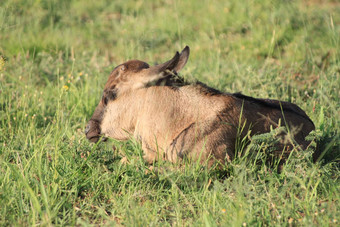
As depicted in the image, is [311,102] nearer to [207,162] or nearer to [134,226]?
[207,162]

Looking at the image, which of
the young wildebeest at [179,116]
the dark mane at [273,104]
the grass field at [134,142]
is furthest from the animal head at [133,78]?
the dark mane at [273,104]

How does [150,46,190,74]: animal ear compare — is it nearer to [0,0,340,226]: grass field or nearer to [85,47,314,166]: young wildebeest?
[85,47,314,166]: young wildebeest

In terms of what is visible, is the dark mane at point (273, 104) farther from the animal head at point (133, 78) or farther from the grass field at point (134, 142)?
the animal head at point (133, 78)

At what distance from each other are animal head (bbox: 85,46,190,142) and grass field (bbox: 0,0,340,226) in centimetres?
24

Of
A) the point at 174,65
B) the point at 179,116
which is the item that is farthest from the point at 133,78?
the point at 179,116

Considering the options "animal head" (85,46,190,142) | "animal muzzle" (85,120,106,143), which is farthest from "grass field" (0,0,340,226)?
"animal head" (85,46,190,142)

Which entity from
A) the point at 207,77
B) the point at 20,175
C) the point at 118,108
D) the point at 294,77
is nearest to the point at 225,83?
the point at 207,77

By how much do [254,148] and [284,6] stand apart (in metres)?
4.64

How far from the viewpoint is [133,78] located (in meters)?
4.56

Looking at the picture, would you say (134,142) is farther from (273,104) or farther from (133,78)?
(273,104)

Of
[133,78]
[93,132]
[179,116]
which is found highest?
[133,78]

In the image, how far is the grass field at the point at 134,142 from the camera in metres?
3.58

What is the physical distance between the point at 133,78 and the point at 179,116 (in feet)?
2.10

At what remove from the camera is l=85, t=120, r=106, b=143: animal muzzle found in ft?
15.4
